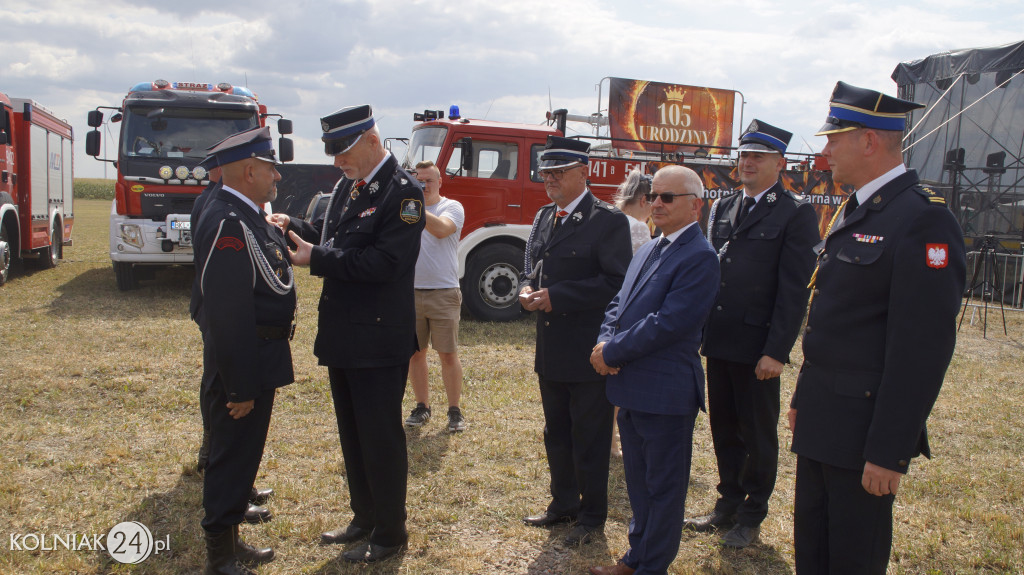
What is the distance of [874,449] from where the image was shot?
1.84 meters

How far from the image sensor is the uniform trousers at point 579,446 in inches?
125

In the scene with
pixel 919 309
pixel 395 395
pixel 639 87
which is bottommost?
pixel 395 395

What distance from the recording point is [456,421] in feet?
15.7

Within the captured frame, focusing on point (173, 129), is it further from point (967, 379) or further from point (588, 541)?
point (967, 379)

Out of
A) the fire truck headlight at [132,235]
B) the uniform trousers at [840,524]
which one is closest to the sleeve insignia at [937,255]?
the uniform trousers at [840,524]

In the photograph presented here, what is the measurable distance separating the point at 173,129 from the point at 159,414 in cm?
577

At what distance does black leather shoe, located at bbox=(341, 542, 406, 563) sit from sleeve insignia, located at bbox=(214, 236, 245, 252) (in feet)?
4.79

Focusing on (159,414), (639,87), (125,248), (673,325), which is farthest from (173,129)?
(673,325)

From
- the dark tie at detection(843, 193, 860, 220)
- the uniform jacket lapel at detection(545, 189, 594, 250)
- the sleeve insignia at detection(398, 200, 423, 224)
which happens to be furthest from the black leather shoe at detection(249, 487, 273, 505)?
the dark tie at detection(843, 193, 860, 220)

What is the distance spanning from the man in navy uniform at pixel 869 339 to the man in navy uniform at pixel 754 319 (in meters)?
0.94

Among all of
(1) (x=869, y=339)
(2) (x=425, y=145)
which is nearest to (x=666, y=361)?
(1) (x=869, y=339)

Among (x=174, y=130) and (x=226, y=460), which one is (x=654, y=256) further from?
(x=174, y=130)

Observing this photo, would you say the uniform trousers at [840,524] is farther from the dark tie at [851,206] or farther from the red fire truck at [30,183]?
the red fire truck at [30,183]

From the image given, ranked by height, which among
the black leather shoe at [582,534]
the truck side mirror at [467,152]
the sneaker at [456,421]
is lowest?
the black leather shoe at [582,534]
